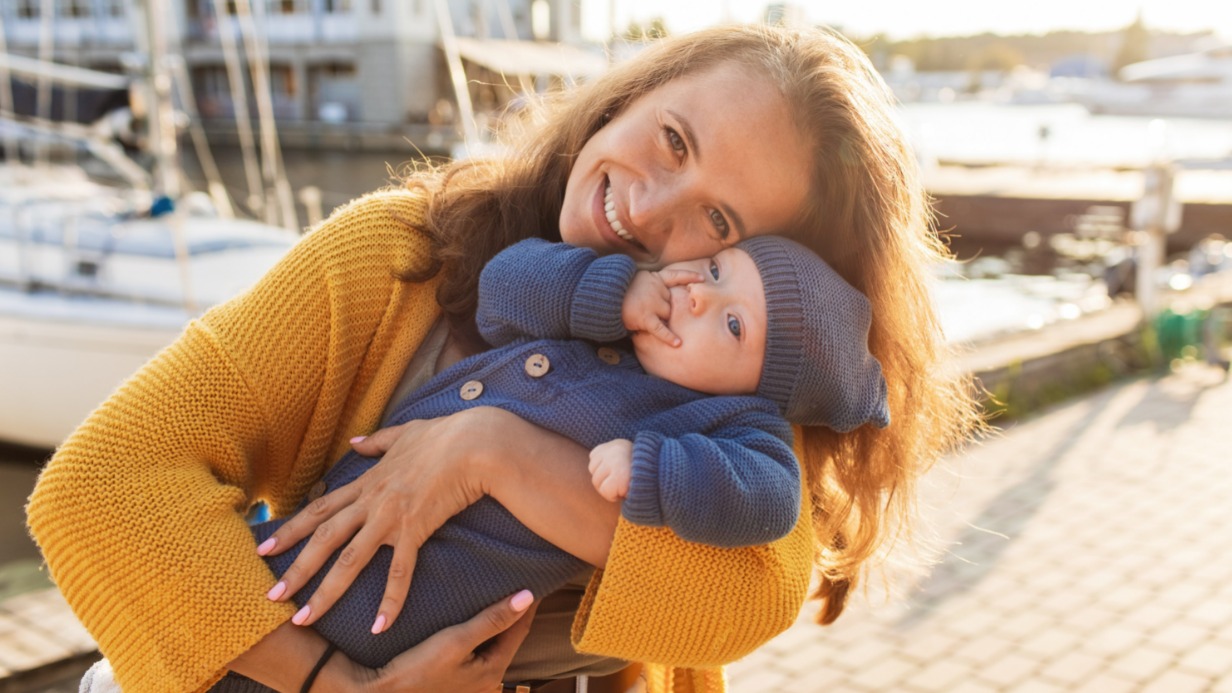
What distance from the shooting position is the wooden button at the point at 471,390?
57.6 inches

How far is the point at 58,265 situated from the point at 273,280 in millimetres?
6755

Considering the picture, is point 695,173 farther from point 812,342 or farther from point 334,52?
point 334,52

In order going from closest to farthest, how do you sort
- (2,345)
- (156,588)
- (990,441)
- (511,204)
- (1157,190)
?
(156,588), (511,204), (990,441), (2,345), (1157,190)

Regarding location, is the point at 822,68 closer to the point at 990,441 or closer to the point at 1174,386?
the point at 990,441

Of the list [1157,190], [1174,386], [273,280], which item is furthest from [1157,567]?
[1157,190]

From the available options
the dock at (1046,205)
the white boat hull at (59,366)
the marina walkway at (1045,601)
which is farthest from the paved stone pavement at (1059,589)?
the dock at (1046,205)

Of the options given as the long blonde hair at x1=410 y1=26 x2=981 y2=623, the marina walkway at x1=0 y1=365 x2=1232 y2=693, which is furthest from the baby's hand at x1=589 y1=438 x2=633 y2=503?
the marina walkway at x1=0 y1=365 x2=1232 y2=693

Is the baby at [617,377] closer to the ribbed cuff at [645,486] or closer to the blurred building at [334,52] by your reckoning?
the ribbed cuff at [645,486]

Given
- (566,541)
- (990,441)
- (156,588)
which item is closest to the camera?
(156,588)

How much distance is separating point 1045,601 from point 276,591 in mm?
3708

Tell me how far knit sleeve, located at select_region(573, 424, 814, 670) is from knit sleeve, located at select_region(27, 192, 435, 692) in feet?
1.35

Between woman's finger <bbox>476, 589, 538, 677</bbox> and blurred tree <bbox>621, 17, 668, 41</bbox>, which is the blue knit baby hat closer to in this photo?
woman's finger <bbox>476, 589, 538, 677</bbox>

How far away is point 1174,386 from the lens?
7.62 metres

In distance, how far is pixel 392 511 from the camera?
53.4 inches
